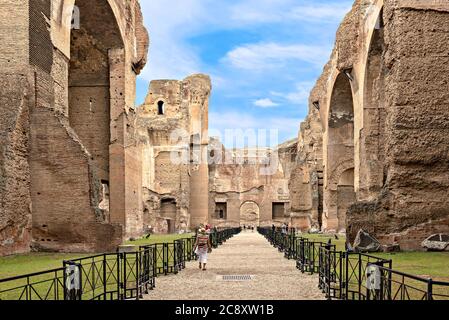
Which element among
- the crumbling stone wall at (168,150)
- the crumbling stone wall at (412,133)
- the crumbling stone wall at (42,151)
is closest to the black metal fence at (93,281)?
the crumbling stone wall at (42,151)

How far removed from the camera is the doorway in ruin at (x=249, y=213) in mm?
51969

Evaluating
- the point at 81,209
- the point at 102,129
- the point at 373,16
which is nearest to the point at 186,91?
the point at 102,129

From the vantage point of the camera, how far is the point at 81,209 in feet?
45.1

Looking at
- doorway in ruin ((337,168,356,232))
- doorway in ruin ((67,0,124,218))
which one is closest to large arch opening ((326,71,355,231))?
doorway in ruin ((337,168,356,232))

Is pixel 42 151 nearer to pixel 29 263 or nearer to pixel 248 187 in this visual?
pixel 29 263

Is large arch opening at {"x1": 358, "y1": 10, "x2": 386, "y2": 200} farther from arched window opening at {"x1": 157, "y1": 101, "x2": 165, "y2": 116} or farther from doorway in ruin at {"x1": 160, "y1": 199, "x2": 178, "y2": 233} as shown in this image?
arched window opening at {"x1": 157, "y1": 101, "x2": 165, "y2": 116}


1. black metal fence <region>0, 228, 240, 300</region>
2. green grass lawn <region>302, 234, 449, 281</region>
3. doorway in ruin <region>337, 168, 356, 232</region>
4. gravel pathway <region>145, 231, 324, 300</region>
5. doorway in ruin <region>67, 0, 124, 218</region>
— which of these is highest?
doorway in ruin <region>67, 0, 124, 218</region>

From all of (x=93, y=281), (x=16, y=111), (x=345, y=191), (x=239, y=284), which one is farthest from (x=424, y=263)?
(x=345, y=191)

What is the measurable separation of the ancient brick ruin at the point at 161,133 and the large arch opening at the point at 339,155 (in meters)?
0.06

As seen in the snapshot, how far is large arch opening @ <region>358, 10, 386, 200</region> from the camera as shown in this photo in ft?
64.2

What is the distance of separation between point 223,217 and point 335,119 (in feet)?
79.3

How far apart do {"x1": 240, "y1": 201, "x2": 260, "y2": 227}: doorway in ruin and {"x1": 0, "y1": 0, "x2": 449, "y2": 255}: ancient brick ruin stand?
1279cm

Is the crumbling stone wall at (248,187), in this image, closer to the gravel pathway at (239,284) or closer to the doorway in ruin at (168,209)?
the doorway in ruin at (168,209)
